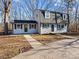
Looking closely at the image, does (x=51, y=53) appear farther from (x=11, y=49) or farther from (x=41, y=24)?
(x=41, y=24)

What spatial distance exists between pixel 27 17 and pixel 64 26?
2038cm

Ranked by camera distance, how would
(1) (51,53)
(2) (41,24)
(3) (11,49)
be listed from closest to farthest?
1. (1) (51,53)
2. (3) (11,49)
3. (2) (41,24)

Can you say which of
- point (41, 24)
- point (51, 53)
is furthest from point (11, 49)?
point (41, 24)

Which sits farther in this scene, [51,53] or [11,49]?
[11,49]

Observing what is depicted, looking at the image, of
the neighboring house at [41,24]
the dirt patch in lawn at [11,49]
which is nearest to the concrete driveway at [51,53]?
the dirt patch in lawn at [11,49]

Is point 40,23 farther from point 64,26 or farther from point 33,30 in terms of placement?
point 64,26

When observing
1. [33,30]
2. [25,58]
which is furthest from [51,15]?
[25,58]

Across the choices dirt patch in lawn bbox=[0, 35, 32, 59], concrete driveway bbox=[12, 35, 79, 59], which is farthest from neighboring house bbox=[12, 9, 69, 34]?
concrete driveway bbox=[12, 35, 79, 59]

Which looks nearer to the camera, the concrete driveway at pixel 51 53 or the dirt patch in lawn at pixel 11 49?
the concrete driveway at pixel 51 53

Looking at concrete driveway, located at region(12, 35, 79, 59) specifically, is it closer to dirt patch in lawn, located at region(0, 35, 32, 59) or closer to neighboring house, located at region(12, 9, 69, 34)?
dirt patch in lawn, located at region(0, 35, 32, 59)

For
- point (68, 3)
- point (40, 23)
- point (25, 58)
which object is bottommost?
point (25, 58)

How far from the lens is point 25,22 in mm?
A: 39688

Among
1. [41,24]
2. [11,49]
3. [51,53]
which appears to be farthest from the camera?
[41,24]

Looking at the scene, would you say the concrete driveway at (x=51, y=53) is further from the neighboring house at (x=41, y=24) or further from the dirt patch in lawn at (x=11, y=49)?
the neighboring house at (x=41, y=24)
